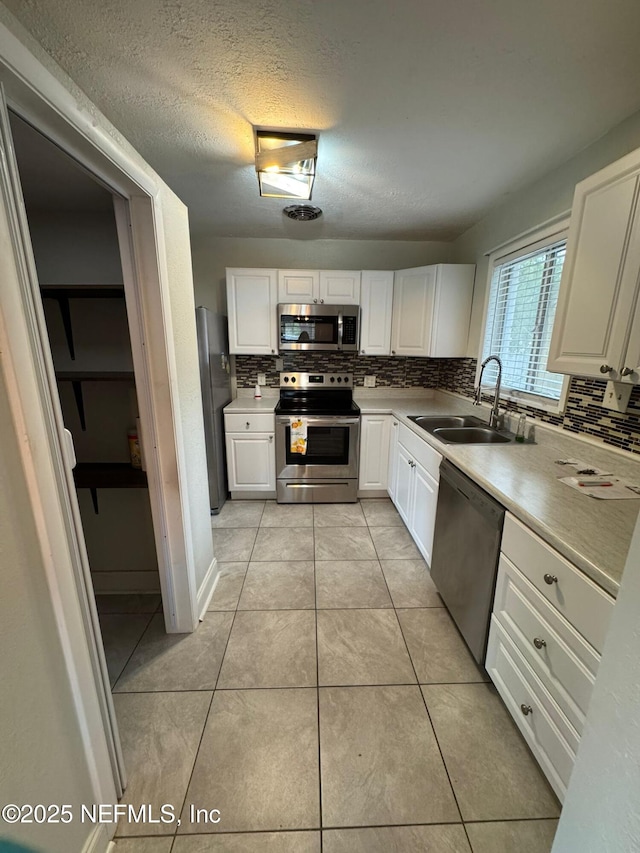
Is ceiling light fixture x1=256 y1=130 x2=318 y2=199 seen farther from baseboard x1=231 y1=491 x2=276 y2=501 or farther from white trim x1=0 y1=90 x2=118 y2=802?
baseboard x1=231 y1=491 x2=276 y2=501

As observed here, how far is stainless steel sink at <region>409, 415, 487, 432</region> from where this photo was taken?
2420 millimetres

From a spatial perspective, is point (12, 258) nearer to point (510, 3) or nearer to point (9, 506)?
point (9, 506)

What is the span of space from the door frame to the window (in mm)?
1972

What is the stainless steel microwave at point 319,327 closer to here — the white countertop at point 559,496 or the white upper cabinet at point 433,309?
the white upper cabinet at point 433,309

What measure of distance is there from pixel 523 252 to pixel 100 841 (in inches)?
127

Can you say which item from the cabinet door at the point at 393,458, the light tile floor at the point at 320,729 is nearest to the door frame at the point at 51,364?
the light tile floor at the point at 320,729

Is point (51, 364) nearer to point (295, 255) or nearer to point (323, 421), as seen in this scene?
point (323, 421)

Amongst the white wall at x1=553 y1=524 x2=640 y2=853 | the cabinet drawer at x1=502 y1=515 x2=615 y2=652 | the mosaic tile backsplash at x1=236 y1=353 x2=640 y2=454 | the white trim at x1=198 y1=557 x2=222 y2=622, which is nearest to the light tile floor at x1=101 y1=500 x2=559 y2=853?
the white trim at x1=198 y1=557 x2=222 y2=622

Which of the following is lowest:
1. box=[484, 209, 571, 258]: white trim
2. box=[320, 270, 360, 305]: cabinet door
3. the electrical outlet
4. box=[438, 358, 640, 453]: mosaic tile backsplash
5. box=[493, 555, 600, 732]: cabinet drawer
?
box=[493, 555, 600, 732]: cabinet drawer

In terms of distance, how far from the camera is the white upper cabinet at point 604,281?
1102mm

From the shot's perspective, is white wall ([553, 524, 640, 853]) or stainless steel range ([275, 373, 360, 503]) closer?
white wall ([553, 524, 640, 853])

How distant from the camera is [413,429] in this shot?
228cm

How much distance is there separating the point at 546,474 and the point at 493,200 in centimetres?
192

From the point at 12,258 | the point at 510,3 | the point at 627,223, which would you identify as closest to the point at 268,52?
the point at 510,3
